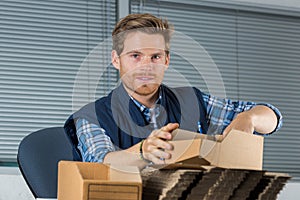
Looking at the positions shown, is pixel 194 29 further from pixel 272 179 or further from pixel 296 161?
pixel 272 179

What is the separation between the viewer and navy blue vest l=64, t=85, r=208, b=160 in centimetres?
154

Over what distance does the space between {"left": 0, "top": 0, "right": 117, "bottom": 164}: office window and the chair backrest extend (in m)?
1.85

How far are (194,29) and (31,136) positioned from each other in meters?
2.51

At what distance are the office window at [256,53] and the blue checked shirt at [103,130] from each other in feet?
7.32

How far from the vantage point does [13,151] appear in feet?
11.9

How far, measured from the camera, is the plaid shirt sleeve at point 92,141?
4.64 ft

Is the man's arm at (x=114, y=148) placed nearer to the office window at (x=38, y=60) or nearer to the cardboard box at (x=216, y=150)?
the cardboard box at (x=216, y=150)

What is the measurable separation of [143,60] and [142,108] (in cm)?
28

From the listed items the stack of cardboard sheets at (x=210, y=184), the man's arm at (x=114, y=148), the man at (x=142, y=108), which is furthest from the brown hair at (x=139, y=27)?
the stack of cardboard sheets at (x=210, y=184)

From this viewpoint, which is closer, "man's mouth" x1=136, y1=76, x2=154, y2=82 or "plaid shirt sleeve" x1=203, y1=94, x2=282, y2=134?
"man's mouth" x1=136, y1=76, x2=154, y2=82

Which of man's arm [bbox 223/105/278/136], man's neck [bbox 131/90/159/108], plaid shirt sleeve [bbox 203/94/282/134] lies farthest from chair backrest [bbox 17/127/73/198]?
man's arm [bbox 223/105/278/136]

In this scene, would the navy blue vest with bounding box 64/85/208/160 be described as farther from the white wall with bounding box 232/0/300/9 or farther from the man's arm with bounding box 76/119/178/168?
the white wall with bounding box 232/0/300/9

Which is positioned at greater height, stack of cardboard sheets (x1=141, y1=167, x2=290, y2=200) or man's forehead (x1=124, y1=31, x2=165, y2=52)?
man's forehead (x1=124, y1=31, x2=165, y2=52)

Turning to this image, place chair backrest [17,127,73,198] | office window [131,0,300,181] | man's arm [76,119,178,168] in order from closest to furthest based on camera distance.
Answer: man's arm [76,119,178,168] → chair backrest [17,127,73,198] → office window [131,0,300,181]
